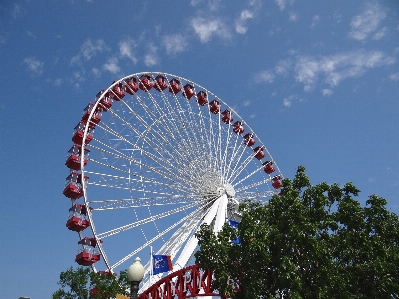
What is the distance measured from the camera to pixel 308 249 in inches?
573

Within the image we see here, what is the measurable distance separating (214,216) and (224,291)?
14117 millimetres

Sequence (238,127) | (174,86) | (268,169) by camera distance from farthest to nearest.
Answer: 1. (268,169)
2. (238,127)
3. (174,86)

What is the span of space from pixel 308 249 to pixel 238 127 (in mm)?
24899

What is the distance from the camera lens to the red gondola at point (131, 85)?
30.9 meters

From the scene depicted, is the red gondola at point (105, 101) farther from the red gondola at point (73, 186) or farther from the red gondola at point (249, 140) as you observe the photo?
the red gondola at point (249, 140)

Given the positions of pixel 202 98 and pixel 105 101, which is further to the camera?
pixel 202 98

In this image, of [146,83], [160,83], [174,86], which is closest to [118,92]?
[146,83]

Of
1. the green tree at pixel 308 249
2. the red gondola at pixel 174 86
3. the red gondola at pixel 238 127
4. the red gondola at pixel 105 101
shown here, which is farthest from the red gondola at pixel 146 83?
the green tree at pixel 308 249

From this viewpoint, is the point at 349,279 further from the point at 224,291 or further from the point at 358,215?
the point at 224,291

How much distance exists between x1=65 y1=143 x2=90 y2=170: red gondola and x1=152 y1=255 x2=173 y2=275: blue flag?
7.96 m

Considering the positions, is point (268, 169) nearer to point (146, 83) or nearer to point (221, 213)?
point (221, 213)

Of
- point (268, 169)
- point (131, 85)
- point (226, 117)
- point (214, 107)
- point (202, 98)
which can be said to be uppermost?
point (202, 98)

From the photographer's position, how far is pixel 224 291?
1503 cm

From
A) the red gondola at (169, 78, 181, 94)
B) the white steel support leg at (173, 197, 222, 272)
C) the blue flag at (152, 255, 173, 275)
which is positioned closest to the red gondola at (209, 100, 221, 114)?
the red gondola at (169, 78, 181, 94)
